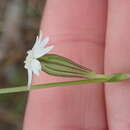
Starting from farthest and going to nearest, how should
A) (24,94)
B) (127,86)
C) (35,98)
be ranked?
1. (24,94)
2. (35,98)
3. (127,86)

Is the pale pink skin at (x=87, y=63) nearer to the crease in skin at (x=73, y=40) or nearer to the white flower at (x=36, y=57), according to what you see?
the crease in skin at (x=73, y=40)

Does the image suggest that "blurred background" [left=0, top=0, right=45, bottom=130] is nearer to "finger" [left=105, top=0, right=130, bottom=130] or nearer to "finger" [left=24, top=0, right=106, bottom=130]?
"finger" [left=24, top=0, right=106, bottom=130]

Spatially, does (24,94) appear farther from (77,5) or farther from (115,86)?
(115,86)

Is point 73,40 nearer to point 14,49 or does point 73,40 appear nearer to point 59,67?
point 59,67

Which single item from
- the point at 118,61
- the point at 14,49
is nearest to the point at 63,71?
the point at 118,61

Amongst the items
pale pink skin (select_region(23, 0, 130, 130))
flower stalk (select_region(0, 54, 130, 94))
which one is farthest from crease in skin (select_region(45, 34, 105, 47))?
flower stalk (select_region(0, 54, 130, 94))

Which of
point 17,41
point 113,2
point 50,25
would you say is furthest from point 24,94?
point 113,2

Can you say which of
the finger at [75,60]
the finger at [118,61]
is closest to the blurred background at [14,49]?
the finger at [75,60]
